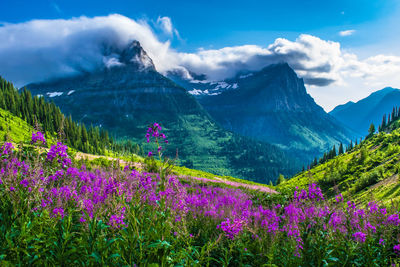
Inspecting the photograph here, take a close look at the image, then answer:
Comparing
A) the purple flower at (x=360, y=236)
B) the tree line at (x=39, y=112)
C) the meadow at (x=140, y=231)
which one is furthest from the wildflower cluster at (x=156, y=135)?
the tree line at (x=39, y=112)

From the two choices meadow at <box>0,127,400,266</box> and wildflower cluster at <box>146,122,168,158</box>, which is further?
wildflower cluster at <box>146,122,168,158</box>

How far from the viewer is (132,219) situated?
3.50 m

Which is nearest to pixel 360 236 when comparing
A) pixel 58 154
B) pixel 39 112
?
pixel 58 154

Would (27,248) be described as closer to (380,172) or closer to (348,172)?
(380,172)

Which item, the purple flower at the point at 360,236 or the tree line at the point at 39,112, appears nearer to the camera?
the purple flower at the point at 360,236

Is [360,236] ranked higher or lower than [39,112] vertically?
lower

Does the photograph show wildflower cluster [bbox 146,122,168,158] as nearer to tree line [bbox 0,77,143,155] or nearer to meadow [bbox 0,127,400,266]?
meadow [bbox 0,127,400,266]

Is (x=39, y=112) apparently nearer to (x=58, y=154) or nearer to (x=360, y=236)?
(x=58, y=154)

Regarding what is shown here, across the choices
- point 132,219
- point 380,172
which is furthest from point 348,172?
point 132,219

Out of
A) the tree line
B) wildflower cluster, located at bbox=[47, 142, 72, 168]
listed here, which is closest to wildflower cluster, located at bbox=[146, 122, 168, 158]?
wildflower cluster, located at bbox=[47, 142, 72, 168]

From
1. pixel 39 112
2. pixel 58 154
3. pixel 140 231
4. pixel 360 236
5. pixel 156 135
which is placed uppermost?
pixel 39 112

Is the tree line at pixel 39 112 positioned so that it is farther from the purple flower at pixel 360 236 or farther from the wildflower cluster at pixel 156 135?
the purple flower at pixel 360 236

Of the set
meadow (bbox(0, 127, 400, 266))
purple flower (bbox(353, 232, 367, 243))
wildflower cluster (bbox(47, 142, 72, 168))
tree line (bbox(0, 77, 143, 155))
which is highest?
tree line (bbox(0, 77, 143, 155))

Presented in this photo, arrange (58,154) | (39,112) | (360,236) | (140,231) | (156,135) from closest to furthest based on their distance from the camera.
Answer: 1. (140,231)
2. (156,135)
3. (360,236)
4. (58,154)
5. (39,112)
